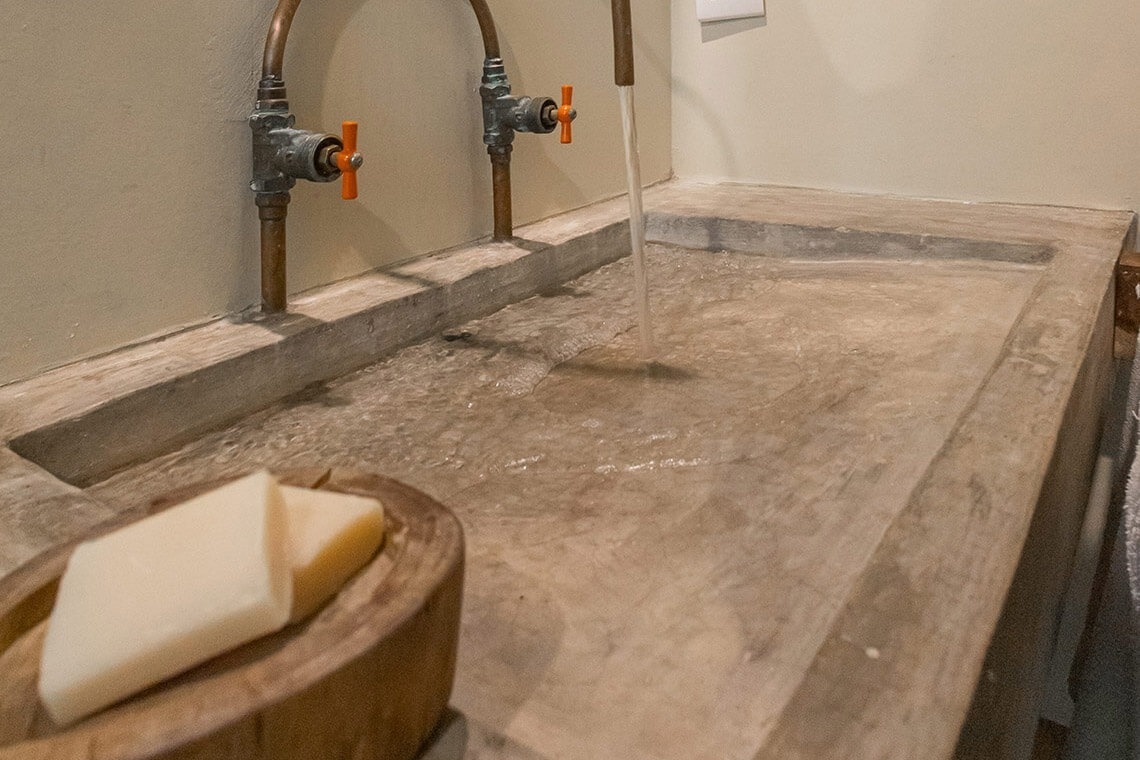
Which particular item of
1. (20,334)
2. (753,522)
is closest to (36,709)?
(753,522)

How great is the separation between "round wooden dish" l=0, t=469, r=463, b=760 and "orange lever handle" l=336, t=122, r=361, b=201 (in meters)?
0.57

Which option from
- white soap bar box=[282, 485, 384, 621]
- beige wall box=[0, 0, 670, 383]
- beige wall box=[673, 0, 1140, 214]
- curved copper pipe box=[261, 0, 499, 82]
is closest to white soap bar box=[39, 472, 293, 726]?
white soap bar box=[282, 485, 384, 621]

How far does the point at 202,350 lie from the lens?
887 millimetres

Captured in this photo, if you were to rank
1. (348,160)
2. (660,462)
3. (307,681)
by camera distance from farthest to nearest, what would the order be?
(348,160) → (660,462) → (307,681)

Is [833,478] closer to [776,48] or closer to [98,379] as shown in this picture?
[98,379]

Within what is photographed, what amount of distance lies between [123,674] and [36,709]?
0.05 metres

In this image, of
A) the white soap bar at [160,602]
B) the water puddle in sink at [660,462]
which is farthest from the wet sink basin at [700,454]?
the white soap bar at [160,602]

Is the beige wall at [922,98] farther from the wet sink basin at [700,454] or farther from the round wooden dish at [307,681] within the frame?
the round wooden dish at [307,681]

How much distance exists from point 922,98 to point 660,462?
117 centimetres

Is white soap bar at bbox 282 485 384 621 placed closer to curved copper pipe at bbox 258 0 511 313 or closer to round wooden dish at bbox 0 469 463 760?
round wooden dish at bbox 0 469 463 760

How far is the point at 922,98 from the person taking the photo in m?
1.59

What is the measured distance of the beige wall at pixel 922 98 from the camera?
4.80 ft

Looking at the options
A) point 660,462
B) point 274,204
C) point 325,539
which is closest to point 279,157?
point 274,204

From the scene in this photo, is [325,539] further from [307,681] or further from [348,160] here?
[348,160]
